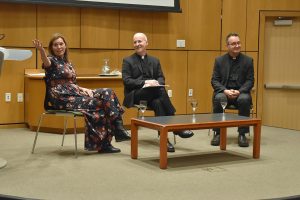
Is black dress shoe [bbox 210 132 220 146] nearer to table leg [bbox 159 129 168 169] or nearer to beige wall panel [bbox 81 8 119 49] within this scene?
table leg [bbox 159 129 168 169]

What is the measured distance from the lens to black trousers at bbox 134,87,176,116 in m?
4.90

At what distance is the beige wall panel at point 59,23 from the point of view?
6012mm

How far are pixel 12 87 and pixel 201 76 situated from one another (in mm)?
2723

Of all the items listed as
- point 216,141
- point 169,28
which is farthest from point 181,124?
Answer: point 169,28

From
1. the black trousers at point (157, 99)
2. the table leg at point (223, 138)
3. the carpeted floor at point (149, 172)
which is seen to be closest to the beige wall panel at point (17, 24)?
the carpeted floor at point (149, 172)

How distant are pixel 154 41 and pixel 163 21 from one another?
32cm

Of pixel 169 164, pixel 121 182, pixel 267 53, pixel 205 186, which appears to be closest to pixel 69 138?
pixel 169 164

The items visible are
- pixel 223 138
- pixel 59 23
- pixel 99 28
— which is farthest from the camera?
pixel 99 28

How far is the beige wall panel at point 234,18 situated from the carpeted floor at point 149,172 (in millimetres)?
2331

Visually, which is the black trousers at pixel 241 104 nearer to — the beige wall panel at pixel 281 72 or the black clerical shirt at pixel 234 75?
the black clerical shirt at pixel 234 75

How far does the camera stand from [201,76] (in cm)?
710

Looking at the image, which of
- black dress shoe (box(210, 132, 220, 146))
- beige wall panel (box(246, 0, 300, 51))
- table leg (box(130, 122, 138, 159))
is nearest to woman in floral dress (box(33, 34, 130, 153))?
table leg (box(130, 122, 138, 159))

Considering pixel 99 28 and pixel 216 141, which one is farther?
pixel 99 28

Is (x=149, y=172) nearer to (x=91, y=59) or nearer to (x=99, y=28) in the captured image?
(x=91, y=59)
